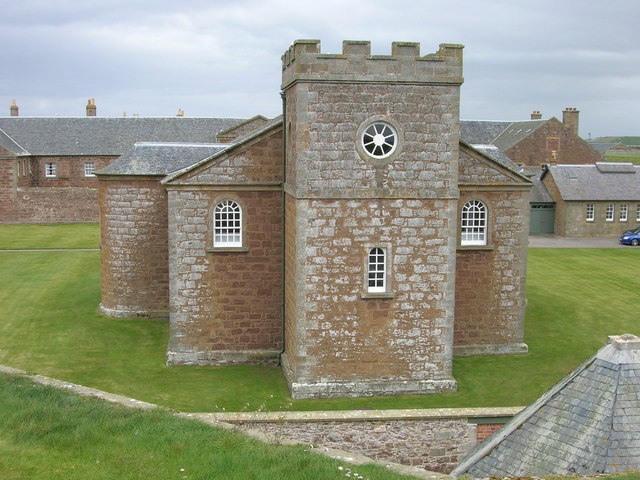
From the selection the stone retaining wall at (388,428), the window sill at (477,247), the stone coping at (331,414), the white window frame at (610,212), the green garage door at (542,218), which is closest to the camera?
the stone coping at (331,414)

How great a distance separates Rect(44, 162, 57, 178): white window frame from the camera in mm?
54281

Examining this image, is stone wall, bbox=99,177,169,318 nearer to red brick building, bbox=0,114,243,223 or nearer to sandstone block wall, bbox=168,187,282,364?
sandstone block wall, bbox=168,187,282,364

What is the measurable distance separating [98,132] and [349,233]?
42.4 m

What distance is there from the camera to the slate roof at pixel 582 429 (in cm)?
1014

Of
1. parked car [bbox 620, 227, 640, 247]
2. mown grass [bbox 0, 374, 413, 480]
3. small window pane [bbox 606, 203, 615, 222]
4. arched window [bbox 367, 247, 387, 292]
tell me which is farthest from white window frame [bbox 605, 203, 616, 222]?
mown grass [bbox 0, 374, 413, 480]

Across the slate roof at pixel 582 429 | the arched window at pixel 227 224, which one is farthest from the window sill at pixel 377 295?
the slate roof at pixel 582 429

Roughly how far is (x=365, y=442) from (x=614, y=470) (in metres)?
7.06

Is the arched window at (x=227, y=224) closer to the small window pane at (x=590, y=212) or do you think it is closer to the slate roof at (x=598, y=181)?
the slate roof at (x=598, y=181)

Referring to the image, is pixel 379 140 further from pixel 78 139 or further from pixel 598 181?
pixel 78 139

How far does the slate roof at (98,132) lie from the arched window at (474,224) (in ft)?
117

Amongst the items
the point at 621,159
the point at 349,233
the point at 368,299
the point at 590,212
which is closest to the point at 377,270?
the point at 368,299

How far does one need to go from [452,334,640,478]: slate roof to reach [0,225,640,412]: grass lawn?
6193mm

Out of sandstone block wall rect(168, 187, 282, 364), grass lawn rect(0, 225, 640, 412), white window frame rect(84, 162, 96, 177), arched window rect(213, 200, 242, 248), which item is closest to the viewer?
grass lawn rect(0, 225, 640, 412)

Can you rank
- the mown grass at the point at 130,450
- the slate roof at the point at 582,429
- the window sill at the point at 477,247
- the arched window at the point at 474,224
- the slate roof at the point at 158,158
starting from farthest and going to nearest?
the slate roof at the point at 158,158 → the arched window at the point at 474,224 → the window sill at the point at 477,247 → the mown grass at the point at 130,450 → the slate roof at the point at 582,429
